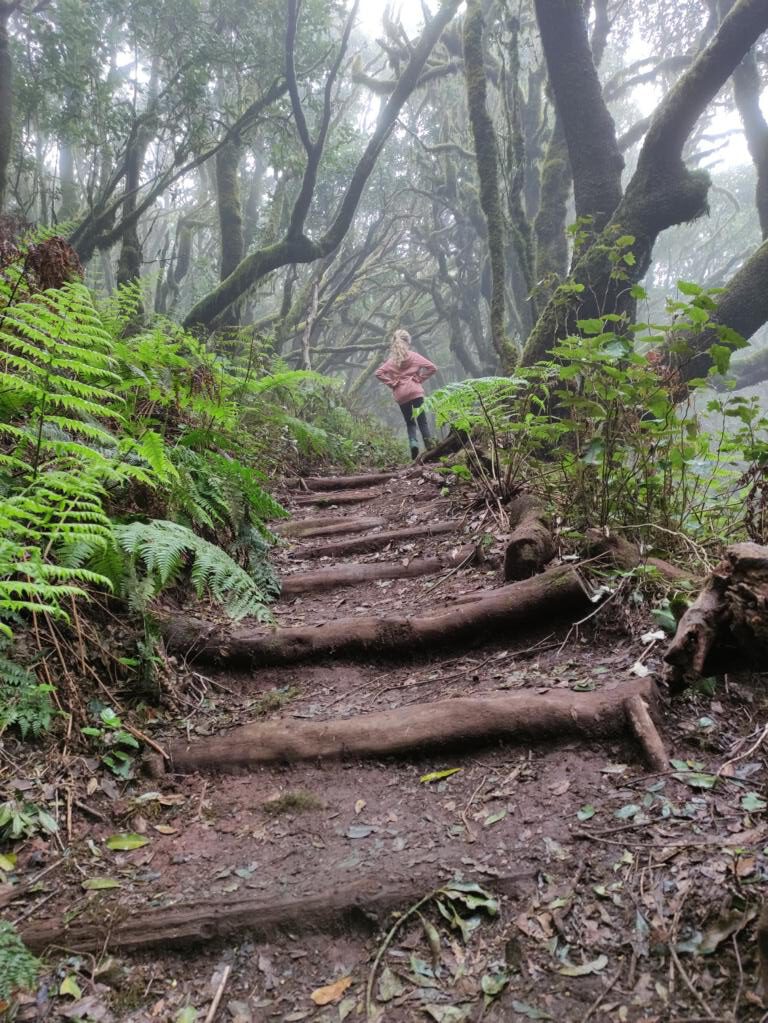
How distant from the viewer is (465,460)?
5082 mm

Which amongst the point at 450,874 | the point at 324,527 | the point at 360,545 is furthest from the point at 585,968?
the point at 324,527

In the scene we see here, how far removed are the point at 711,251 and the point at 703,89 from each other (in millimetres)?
23331

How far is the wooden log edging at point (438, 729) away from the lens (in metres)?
1.98

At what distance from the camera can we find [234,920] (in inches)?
60.3

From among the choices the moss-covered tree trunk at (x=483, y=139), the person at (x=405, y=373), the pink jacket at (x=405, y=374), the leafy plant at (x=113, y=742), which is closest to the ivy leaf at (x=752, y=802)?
the leafy plant at (x=113, y=742)

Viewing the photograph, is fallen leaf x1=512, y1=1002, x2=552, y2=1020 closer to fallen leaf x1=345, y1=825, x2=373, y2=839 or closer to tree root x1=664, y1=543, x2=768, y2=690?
fallen leaf x1=345, y1=825, x2=373, y2=839

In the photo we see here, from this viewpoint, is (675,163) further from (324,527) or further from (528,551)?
(528,551)

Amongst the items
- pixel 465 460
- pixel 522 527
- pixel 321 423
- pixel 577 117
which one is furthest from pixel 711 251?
pixel 522 527

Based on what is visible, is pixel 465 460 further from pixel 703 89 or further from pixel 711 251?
pixel 711 251

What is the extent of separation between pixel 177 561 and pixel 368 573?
61.4 inches

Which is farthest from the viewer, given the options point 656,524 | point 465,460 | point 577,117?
point 577,117

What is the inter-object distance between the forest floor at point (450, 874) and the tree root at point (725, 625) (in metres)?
0.09

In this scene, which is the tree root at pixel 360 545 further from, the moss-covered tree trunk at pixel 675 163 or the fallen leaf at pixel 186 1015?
the moss-covered tree trunk at pixel 675 163

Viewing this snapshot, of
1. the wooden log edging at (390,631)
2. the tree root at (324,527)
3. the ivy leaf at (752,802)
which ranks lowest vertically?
the ivy leaf at (752,802)
